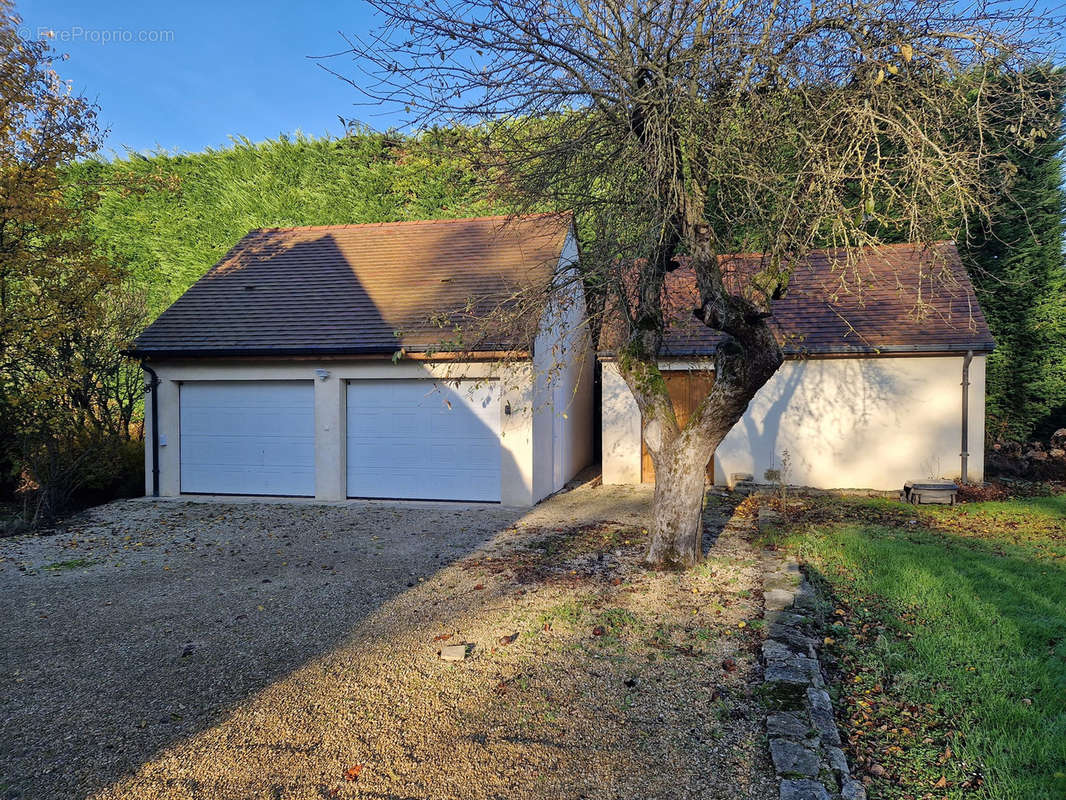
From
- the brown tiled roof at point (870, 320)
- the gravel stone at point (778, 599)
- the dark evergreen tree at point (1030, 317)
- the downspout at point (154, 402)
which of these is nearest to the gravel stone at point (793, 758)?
the gravel stone at point (778, 599)

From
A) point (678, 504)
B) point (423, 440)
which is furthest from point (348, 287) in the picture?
point (678, 504)

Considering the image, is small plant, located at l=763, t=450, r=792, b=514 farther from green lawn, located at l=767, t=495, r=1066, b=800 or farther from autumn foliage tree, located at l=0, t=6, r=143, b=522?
autumn foliage tree, located at l=0, t=6, r=143, b=522

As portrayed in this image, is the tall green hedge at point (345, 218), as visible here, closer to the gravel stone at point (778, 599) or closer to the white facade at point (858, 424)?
the white facade at point (858, 424)

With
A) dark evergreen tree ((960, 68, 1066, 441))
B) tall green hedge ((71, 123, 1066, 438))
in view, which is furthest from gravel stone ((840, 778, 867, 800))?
dark evergreen tree ((960, 68, 1066, 441))

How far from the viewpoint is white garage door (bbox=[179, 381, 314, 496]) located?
35.8ft

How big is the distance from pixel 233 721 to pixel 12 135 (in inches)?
367

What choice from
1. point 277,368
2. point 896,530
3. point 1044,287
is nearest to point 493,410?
point 277,368

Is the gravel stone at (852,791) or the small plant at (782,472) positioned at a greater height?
the small plant at (782,472)

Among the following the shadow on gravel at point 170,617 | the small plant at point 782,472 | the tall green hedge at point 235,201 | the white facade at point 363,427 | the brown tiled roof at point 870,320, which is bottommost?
the shadow on gravel at point 170,617

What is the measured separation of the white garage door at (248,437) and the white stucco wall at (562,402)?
3879mm

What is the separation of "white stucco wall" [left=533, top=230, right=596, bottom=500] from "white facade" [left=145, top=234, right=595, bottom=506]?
8cm

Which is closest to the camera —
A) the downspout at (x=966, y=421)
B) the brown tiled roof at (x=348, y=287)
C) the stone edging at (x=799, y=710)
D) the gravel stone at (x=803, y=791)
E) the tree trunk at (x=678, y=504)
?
the gravel stone at (x=803, y=791)

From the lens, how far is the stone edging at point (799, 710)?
9.17ft

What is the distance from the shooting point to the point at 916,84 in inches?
207
